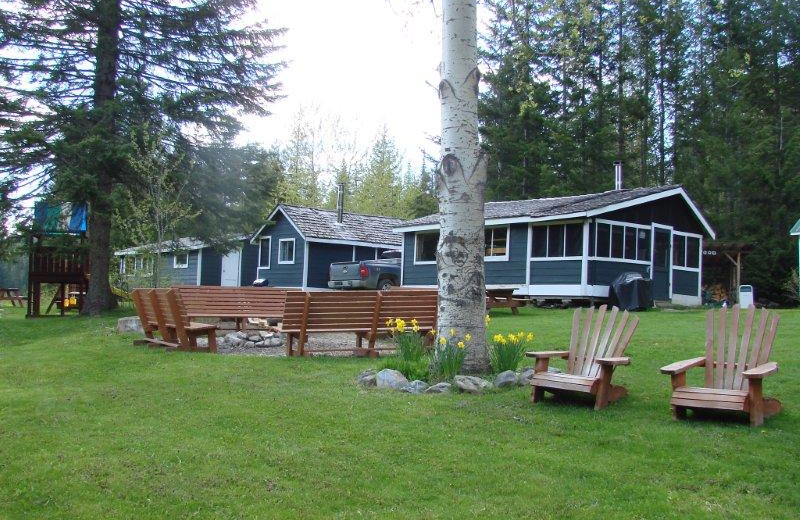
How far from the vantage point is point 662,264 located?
2416 centimetres

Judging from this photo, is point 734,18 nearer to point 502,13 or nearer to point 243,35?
point 243,35

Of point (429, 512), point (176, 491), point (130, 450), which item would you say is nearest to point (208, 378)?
point (130, 450)

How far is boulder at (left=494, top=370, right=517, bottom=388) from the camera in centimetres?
729

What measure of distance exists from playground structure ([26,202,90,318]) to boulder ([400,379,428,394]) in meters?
15.9

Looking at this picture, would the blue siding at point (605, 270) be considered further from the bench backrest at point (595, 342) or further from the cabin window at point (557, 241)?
the bench backrest at point (595, 342)

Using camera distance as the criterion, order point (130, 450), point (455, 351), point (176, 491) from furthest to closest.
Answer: point (455, 351) < point (130, 450) < point (176, 491)

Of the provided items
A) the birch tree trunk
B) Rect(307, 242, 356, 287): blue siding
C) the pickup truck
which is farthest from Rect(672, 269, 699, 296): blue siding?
the birch tree trunk

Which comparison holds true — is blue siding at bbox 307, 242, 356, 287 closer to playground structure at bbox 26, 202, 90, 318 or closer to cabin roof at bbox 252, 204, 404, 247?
cabin roof at bbox 252, 204, 404, 247

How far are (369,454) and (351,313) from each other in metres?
5.03

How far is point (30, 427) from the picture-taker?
6.07 metres

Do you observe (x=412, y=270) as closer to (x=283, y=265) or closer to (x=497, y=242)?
(x=497, y=242)

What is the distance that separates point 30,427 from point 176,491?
2335 mm

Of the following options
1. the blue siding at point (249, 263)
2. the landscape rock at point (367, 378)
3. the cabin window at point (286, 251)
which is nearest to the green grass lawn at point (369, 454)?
the landscape rock at point (367, 378)

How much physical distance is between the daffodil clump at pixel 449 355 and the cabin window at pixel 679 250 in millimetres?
18952
